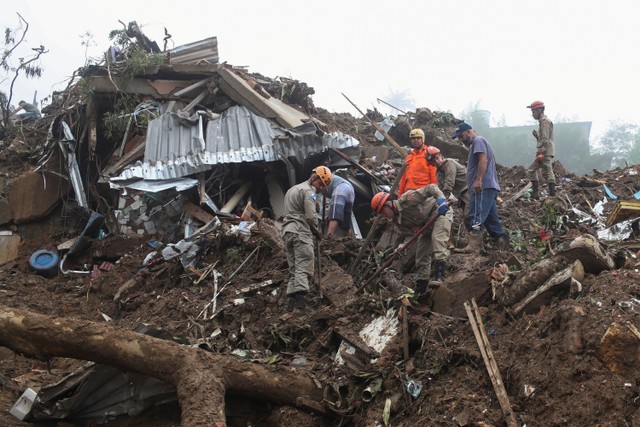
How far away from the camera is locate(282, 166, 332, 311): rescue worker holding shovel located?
611 centimetres

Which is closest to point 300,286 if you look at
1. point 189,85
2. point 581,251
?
point 581,251

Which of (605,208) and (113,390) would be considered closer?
(113,390)

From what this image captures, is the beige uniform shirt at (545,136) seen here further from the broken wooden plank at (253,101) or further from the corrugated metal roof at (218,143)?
the broken wooden plank at (253,101)

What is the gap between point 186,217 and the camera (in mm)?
9016

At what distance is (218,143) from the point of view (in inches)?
365

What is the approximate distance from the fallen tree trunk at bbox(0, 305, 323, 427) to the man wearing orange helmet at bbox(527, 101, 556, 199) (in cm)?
622

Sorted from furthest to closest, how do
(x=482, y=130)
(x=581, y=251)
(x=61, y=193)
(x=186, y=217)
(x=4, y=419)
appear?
(x=482, y=130)
(x=61, y=193)
(x=186, y=217)
(x=581, y=251)
(x=4, y=419)

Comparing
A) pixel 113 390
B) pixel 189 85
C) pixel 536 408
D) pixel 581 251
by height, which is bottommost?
pixel 113 390

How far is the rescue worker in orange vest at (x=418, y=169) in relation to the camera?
6984 millimetres

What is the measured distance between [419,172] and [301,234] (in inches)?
73.5

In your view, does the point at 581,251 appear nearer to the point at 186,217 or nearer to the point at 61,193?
the point at 186,217

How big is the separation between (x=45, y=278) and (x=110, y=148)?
296cm

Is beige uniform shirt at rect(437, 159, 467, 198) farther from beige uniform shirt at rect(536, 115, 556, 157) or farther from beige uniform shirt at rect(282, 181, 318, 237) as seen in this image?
beige uniform shirt at rect(536, 115, 556, 157)

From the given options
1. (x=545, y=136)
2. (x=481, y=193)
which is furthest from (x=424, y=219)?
(x=545, y=136)
